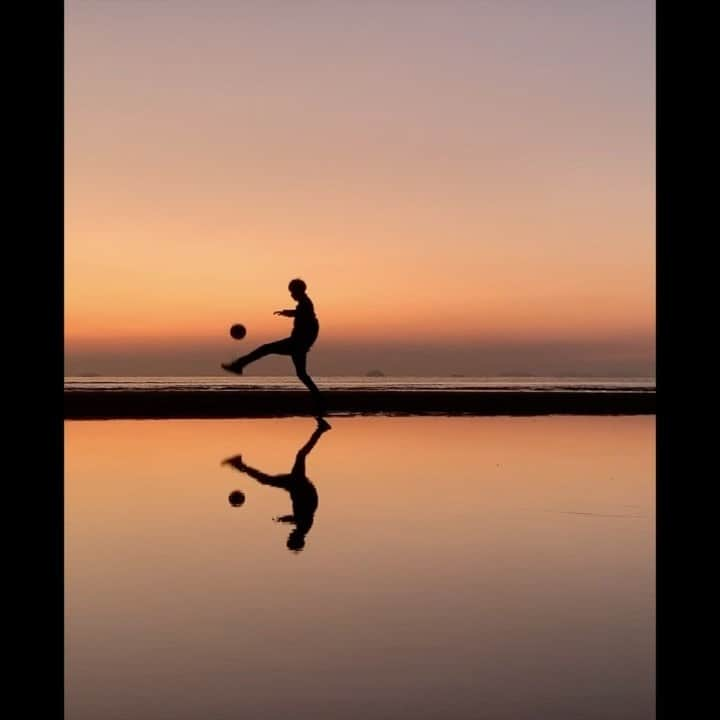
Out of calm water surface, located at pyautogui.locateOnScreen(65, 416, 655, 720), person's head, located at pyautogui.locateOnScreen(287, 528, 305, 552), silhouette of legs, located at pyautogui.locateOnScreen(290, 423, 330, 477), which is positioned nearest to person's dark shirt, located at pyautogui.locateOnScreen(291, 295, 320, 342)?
silhouette of legs, located at pyautogui.locateOnScreen(290, 423, 330, 477)

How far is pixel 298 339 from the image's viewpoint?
685 inches

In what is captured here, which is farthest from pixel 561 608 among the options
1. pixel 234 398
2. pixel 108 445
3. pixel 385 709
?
pixel 234 398

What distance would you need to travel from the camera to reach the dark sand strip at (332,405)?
18694 millimetres

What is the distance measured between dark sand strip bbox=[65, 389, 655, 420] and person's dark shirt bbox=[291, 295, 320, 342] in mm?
1755

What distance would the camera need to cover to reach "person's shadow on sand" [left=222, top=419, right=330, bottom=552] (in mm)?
6250

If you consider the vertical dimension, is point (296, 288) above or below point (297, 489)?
above

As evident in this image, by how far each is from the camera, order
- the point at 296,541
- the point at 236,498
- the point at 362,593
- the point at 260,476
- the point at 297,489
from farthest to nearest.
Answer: the point at 260,476 < the point at 297,489 < the point at 236,498 < the point at 296,541 < the point at 362,593

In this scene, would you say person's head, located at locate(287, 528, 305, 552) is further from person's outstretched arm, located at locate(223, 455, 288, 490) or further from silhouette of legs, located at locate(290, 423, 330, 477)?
silhouette of legs, located at locate(290, 423, 330, 477)

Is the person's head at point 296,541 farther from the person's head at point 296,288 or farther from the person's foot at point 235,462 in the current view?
the person's head at point 296,288

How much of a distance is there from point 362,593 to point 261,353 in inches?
507

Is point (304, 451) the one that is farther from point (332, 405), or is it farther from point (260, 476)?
point (332, 405)

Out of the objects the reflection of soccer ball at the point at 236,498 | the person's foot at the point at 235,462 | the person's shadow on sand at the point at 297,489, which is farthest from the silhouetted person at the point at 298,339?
the reflection of soccer ball at the point at 236,498

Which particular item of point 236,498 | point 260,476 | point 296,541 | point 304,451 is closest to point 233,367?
point 304,451
